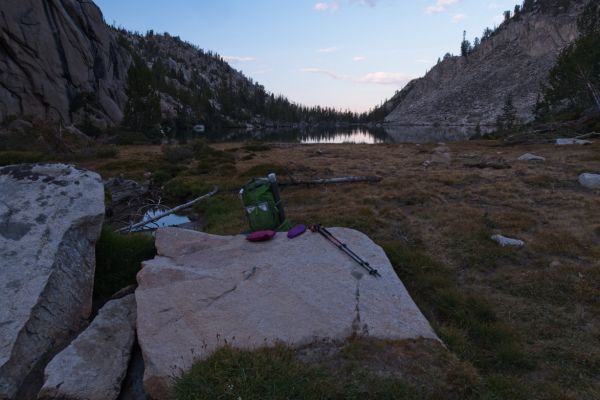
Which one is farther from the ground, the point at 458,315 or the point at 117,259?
the point at 117,259

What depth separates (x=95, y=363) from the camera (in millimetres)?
4301

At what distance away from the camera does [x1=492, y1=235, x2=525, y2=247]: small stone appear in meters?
8.47

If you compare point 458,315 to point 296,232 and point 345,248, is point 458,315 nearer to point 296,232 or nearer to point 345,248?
point 345,248

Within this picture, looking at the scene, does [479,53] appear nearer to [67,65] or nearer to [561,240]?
[67,65]

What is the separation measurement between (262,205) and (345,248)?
203cm

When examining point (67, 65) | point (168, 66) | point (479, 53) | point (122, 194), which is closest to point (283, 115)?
point (168, 66)

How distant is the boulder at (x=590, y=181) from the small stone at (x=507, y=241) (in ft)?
23.5

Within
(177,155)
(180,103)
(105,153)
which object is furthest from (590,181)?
(180,103)

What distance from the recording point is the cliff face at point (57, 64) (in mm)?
48250

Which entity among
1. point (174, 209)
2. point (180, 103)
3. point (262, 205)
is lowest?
point (174, 209)

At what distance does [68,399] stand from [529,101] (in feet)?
467

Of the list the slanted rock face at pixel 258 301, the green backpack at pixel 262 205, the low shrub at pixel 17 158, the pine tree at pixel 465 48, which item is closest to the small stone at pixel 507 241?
the slanted rock face at pixel 258 301

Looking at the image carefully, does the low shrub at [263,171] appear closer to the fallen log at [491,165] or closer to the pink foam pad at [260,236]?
the fallen log at [491,165]

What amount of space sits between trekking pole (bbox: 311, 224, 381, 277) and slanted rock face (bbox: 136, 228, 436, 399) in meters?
0.08
